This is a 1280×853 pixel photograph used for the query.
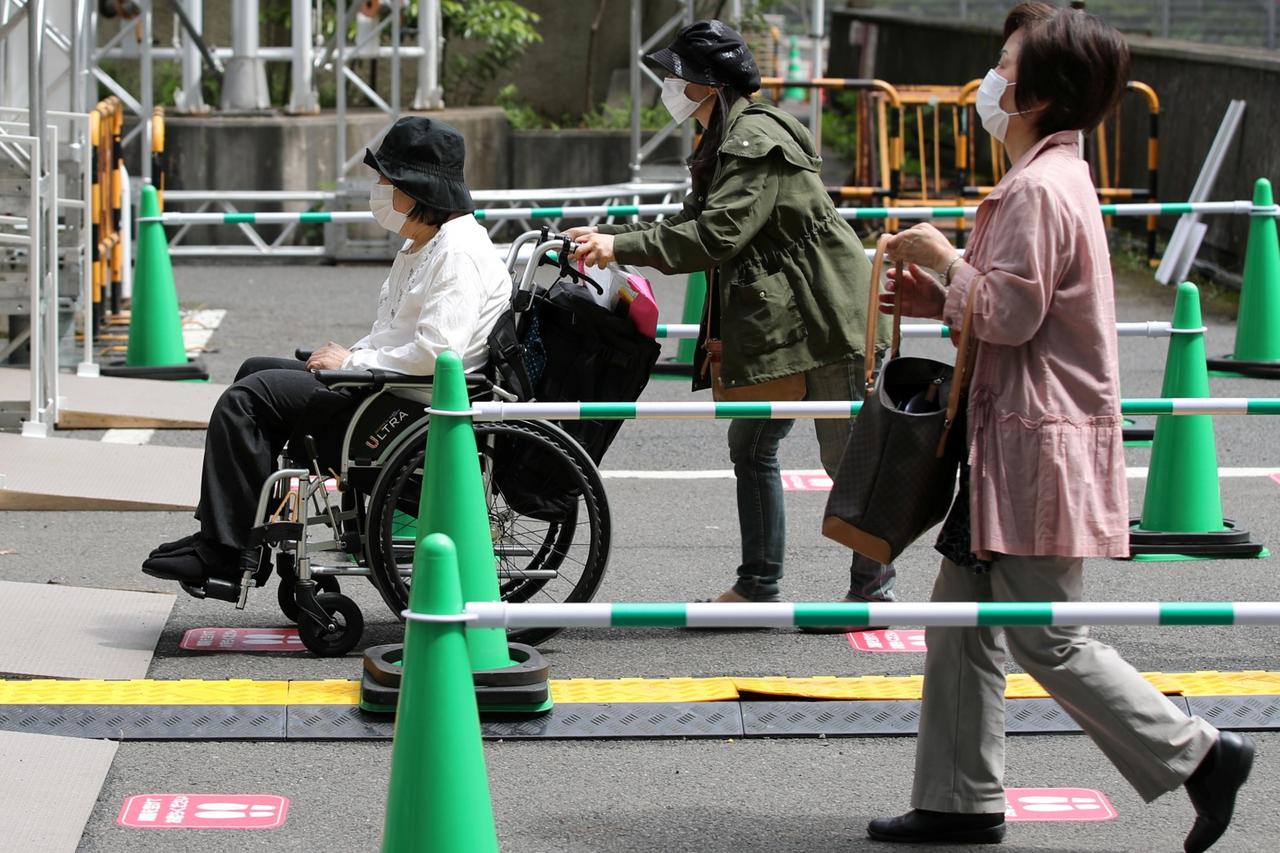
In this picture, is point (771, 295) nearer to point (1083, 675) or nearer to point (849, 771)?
point (849, 771)

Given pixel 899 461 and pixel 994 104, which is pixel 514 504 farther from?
pixel 994 104

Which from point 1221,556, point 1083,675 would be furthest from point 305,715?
point 1221,556

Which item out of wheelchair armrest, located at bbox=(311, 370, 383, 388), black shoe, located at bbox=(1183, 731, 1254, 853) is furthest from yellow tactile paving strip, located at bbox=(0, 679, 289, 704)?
black shoe, located at bbox=(1183, 731, 1254, 853)

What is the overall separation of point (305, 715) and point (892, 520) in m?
1.66

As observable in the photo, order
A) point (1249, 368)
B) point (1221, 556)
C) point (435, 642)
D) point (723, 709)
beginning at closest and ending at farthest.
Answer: point (435, 642)
point (723, 709)
point (1221, 556)
point (1249, 368)

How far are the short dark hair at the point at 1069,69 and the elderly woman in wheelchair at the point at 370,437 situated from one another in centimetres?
180

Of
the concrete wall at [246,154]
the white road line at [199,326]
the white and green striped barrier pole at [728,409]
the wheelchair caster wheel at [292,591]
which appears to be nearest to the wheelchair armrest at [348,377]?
the white and green striped barrier pole at [728,409]

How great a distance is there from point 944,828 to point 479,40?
1612cm

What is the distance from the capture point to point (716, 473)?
25.1 ft

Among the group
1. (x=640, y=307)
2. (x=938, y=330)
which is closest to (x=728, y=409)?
(x=640, y=307)

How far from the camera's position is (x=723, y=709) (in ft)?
15.3

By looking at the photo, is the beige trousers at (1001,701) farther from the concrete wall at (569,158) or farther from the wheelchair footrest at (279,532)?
the concrete wall at (569,158)

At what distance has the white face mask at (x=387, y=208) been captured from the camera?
5.10m

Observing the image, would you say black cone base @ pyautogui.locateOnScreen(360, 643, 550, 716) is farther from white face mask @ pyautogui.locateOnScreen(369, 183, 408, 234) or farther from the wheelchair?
white face mask @ pyautogui.locateOnScreen(369, 183, 408, 234)
